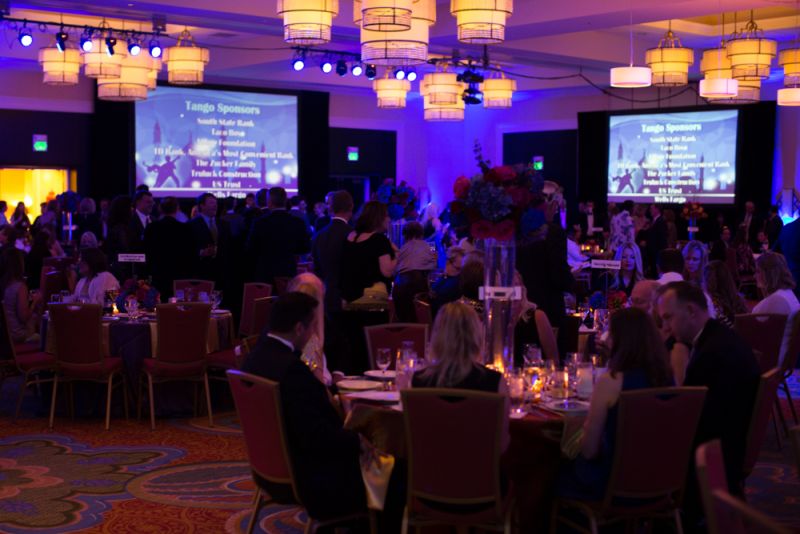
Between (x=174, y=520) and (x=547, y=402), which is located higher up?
(x=547, y=402)

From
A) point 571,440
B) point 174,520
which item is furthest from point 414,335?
point 571,440

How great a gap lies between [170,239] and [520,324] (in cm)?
450

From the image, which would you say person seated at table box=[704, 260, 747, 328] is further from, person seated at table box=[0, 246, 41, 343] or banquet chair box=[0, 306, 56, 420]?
person seated at table box=[0, 246, 41, 343]

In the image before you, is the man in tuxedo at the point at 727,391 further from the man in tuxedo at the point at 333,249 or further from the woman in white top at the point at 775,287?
the man in tuxedo at the point at 333,249

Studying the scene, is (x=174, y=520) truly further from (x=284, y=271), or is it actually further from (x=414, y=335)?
(x=284, y=271)

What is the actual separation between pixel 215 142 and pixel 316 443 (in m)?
15.7

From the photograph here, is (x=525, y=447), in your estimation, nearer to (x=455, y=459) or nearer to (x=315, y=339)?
(x=455, y=459)

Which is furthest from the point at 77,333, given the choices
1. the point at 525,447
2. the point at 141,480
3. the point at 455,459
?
the point at 455,459

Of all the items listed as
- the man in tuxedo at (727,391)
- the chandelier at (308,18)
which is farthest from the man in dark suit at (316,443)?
the chandelier at (308,18)

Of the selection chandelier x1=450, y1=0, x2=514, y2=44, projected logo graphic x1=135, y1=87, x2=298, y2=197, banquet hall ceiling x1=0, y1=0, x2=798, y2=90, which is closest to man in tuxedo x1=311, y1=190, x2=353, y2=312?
chandelier x1=450, y1=0, x2=514, y2=44

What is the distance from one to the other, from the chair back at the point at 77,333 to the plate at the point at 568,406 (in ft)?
12.6

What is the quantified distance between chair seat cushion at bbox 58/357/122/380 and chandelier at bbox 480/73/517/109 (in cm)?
786

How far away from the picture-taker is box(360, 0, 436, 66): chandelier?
25.2 feet

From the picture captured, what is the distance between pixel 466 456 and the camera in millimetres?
4086
